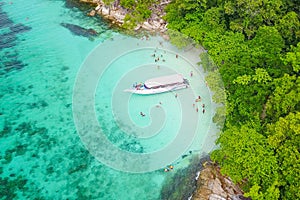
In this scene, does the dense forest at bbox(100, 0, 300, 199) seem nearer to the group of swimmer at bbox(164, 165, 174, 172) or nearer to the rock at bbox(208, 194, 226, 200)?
the rock at bbox(208, 194, 226, 200)

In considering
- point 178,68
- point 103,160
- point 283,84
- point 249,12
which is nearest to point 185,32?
point 178,68

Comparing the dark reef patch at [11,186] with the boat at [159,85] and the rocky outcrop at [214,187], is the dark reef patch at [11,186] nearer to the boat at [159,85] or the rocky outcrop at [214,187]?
the boat at [159,85]

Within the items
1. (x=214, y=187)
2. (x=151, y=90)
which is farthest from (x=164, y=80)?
(x=214, y=187)

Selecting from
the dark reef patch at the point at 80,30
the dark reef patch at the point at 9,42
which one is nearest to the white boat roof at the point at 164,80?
the dark reef patch at the point at 80,30

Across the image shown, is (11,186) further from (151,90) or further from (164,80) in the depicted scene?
(164,80)

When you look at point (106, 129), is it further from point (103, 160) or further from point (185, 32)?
point (185, 32)

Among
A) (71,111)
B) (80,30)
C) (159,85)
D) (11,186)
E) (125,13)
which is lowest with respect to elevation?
(11,186)
